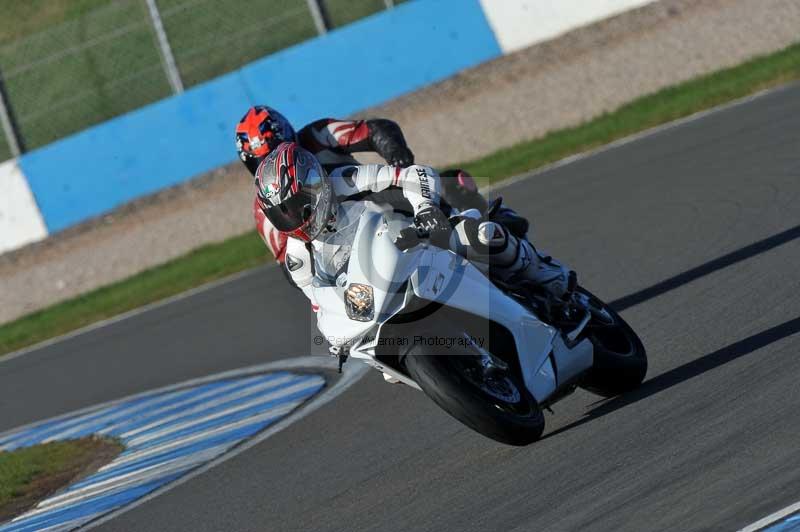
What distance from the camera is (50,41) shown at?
18672mm

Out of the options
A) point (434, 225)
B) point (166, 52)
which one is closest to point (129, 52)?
point (166, 52)

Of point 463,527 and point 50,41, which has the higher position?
point 50,41

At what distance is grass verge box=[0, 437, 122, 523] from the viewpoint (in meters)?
8.21

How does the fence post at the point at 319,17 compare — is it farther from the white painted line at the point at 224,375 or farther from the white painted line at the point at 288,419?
the white painted line at the point at 288,419

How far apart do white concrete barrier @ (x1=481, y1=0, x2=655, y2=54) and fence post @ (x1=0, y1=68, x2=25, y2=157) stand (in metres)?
6.70

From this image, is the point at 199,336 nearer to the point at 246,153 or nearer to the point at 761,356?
the point at 246,153

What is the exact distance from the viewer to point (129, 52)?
1873 cm

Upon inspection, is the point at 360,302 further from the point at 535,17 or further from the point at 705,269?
the point at 535,17

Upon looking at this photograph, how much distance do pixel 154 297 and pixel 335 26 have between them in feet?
18.0

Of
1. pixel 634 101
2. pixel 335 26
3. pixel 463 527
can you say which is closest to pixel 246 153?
pixel 463 527

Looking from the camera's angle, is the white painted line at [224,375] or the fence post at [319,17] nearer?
the white painted line at [224,375]

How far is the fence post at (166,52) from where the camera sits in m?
17.8

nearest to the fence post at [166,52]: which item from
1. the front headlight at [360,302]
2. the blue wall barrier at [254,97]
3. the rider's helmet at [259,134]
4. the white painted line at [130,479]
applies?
the blue wall barrier at [254,97]

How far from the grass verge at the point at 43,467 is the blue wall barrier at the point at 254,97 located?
323 inches
